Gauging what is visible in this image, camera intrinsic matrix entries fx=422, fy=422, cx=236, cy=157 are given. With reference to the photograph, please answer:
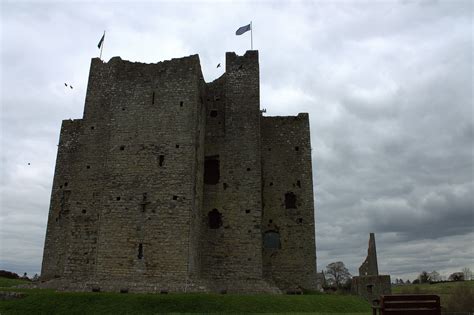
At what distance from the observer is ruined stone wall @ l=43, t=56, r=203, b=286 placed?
2102 cm

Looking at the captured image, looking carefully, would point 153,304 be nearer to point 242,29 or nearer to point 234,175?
point 234,175

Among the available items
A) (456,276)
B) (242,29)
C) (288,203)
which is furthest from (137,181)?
(456,276)

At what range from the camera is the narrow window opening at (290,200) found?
26797mm

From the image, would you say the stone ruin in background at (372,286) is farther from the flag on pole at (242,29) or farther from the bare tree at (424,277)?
the bare tree at (424,277)

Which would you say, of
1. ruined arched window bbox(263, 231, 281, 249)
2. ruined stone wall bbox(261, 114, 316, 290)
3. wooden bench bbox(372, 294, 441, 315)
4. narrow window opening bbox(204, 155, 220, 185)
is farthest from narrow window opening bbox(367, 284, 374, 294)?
wooden bench bbox(372, 294, 441, 315)

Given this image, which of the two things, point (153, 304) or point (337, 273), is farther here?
point (337, 273)

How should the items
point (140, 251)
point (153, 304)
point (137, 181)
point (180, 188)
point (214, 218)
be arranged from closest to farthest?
point (153, 304) < point (140, 251) < point (180, 188) < point (137, 181) < point (214, 218)

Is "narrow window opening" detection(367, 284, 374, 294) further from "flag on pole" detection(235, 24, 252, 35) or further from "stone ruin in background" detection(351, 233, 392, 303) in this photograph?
"flag on pole" detection(235, 24, 252, 35)

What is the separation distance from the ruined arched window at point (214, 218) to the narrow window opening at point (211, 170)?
1.87 m

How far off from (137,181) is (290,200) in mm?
9942

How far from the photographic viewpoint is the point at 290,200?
27.0m

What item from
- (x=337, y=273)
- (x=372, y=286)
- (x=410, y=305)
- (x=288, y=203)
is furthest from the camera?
(x=337, y=273)

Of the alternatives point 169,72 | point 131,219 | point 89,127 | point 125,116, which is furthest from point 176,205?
point 89,127

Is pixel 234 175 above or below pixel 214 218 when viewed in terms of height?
above
